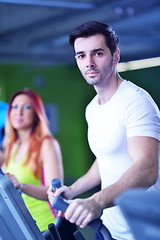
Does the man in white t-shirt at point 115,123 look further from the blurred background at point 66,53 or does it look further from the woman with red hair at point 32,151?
the blurred background at point 66,53

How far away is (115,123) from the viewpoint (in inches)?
70.5

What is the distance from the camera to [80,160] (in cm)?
1143

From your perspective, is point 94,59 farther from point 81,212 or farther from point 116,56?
point 81,212

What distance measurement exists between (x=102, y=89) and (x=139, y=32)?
580 centimetres

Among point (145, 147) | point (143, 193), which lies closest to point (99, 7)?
point (145, 147)

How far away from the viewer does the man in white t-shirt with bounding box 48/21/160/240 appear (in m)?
1.57

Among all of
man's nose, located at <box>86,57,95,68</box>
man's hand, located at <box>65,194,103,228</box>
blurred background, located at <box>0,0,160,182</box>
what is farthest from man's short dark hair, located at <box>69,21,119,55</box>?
blurred background, located at <box>0,0,160,182</box>

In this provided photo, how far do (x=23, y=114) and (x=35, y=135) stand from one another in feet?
0.57

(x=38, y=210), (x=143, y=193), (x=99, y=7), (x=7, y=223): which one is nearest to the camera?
(x=143, y=193)

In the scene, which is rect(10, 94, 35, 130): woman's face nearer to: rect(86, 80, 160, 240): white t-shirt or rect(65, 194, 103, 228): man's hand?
rect(86, 80, 160, 240): white t-shirt

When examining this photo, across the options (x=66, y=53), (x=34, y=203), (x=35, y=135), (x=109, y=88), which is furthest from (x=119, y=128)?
(x=66, y=53)

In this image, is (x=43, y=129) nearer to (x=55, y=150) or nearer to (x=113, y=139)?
(x=55, y=150)

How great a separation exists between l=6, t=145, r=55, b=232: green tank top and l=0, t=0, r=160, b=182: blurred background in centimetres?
291

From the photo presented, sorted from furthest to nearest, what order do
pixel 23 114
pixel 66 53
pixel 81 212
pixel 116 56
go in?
pixel 66 53
pixel 23 114
pixel 116 56
pixel 81 212
